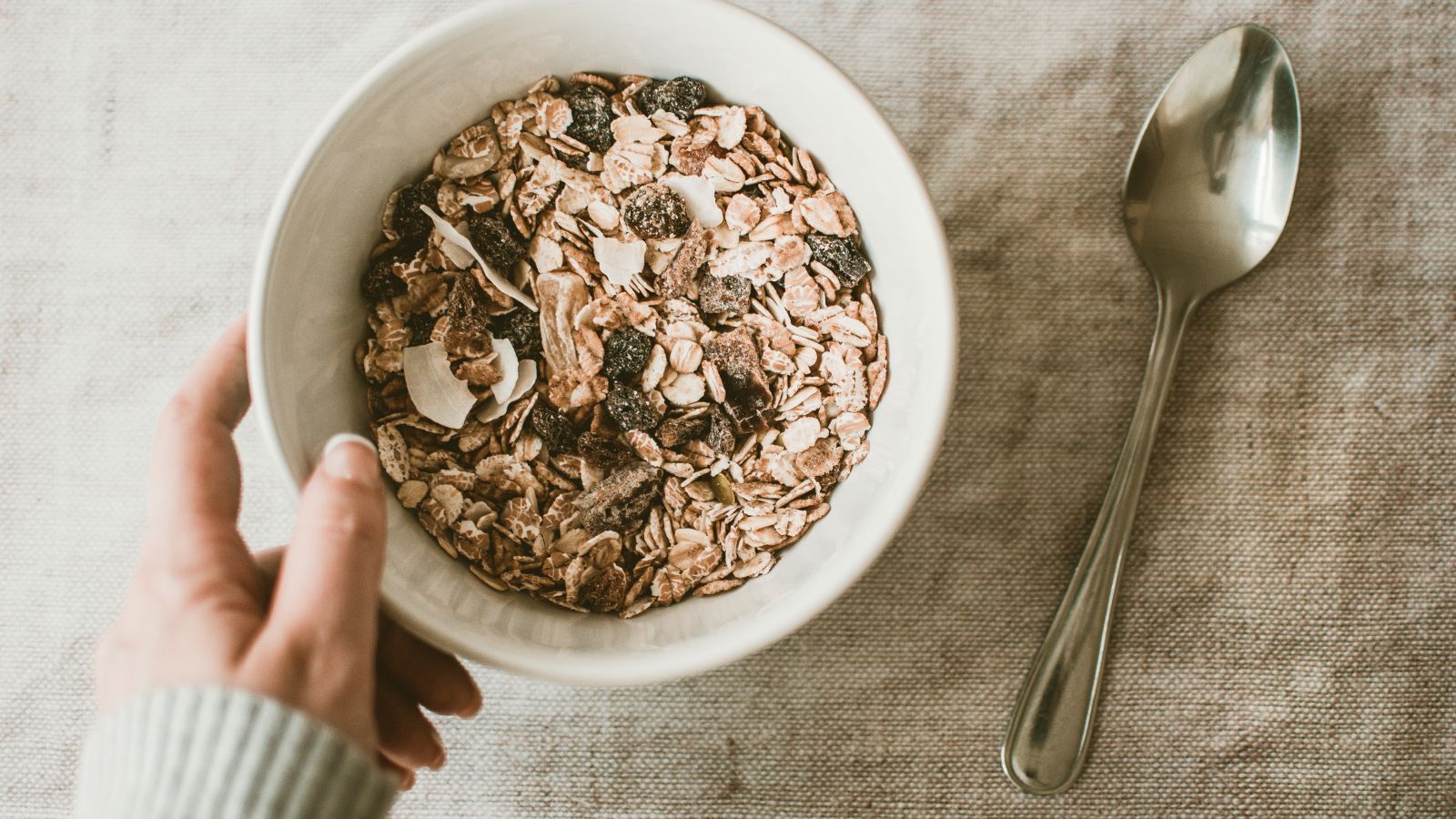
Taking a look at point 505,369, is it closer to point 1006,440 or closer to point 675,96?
point 675,96

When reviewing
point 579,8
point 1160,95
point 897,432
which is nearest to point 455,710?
point 897,432

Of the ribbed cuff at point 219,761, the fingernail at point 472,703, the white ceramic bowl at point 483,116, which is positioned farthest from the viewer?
the fingernail at point 472,703

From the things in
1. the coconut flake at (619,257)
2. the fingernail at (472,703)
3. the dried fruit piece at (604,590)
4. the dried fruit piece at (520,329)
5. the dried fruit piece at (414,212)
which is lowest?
the fingernail at (472,703)

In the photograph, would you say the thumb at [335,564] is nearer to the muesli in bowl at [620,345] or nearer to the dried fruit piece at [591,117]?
the muesli in bowl at [620,345]

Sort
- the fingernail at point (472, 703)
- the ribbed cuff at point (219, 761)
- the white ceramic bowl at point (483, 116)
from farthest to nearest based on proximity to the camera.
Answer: the fingernail at point (472, 703)
the white ceramic bowl at point (483, 116)
the ribbed cuff at point (219, 761)

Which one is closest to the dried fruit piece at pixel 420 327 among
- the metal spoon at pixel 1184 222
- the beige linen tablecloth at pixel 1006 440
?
the beige linen tablecloth at pixel 1006 440

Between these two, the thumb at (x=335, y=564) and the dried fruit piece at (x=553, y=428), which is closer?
the thumb at (x=335, y=564)

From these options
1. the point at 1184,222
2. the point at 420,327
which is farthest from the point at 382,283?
the point at 1184,222
